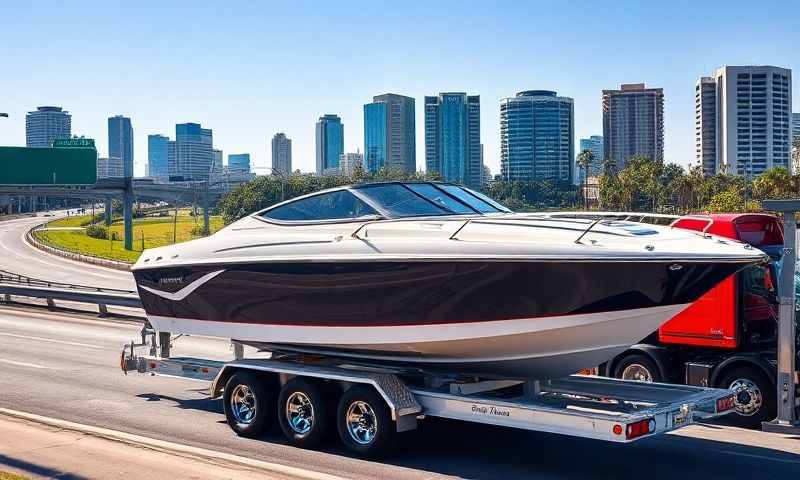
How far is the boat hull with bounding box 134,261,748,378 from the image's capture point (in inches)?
337

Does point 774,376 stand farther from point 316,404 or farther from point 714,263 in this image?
point 316,404

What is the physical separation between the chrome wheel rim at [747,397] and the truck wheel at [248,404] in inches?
220

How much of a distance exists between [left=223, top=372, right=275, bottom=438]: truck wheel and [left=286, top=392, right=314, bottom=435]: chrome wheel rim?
43cm

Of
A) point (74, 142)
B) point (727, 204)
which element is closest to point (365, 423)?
point (727, 204)

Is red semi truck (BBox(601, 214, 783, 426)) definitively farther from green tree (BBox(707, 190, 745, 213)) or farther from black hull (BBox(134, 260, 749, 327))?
green tree (BBox(707, 190, 745, 213))

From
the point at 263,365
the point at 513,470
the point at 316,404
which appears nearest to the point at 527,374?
the point at 513,470

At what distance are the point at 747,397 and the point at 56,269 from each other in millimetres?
46813

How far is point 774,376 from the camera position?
10.8 metres

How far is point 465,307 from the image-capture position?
9.28m

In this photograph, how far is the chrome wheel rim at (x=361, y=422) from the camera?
9680mm

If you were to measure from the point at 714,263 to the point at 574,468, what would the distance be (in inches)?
100

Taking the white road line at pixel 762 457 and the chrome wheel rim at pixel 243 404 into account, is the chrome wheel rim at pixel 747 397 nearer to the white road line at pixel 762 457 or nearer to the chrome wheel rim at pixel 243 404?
the white road line at pixel 762 457

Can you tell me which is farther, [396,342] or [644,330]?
[396,342]

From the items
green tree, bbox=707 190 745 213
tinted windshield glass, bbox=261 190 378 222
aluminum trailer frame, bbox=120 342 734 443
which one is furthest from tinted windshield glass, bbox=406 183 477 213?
green tree, bbox=707 190 745 213
